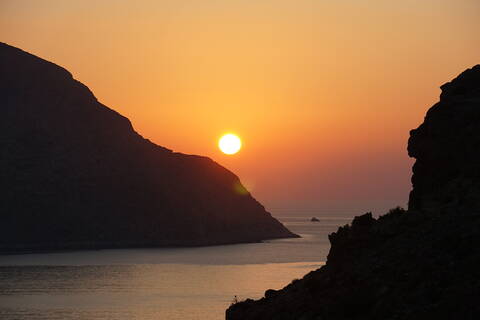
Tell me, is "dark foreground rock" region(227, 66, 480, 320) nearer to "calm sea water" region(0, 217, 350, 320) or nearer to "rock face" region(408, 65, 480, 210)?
"rock face" region(408, 65, 480, 210)

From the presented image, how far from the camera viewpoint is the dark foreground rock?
97.3ft

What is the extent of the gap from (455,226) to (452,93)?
28.1 ft

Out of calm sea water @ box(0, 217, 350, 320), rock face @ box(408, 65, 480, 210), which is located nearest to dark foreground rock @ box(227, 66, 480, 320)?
rock face @ box(408, 65, 480, 210)

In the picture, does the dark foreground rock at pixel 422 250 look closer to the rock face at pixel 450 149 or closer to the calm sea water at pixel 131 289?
the rock face at pixel 450 149

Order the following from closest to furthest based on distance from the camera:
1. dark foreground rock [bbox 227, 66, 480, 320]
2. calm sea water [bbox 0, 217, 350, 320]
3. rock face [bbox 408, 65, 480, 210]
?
1. dark foreground rock [bbox 227, 66, 480, 320]
2. rock face [bbox 408, 65, 480, 210]
3. calm sea water [bbox 0, 217, 350, 320]

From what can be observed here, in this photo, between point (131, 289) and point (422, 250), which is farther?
point (131, 289)

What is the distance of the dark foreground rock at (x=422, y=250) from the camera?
1168 inches

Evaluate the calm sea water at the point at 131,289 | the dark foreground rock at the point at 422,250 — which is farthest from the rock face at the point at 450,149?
the calm sea water at the point at 131,289

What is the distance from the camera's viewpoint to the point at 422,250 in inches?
1262

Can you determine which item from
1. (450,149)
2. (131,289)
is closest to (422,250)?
(450,149)

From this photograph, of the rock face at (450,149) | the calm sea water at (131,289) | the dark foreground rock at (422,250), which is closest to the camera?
the dark foreground rock at (422,250)

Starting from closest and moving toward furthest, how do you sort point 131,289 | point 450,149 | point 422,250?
point 422,250 → point 450,149 → point 131,289

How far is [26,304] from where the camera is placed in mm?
127750

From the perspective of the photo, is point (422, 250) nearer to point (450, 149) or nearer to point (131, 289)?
point (450, 149)
